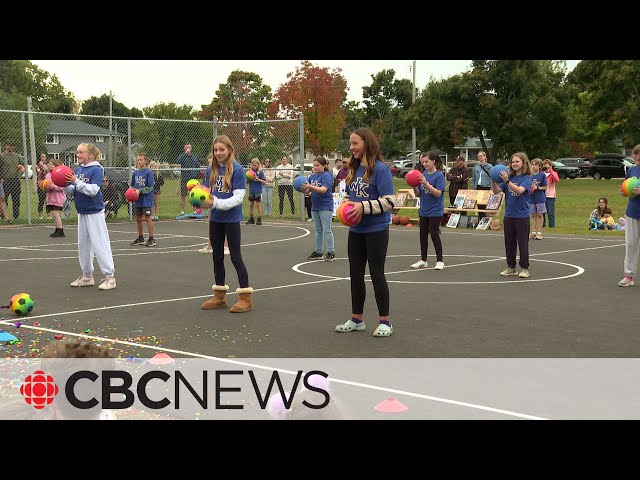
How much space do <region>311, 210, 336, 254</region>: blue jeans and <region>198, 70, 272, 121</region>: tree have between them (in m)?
45.5

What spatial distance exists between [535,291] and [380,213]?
13.3 ft

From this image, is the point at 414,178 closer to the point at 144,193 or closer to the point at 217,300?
the point at 217,300

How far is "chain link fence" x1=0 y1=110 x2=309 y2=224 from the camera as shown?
81.1 feet

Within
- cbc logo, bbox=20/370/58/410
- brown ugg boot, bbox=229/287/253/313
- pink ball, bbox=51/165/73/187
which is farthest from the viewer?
pink ball, bbox=51/165/73/187

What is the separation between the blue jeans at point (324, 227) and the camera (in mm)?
14852

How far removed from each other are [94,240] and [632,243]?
7929 mm

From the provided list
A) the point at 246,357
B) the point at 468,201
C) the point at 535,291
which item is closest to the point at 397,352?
the point at 246,357

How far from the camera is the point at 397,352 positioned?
755 centimetres

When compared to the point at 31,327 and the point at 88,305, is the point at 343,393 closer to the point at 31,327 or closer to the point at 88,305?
the point at 31,327

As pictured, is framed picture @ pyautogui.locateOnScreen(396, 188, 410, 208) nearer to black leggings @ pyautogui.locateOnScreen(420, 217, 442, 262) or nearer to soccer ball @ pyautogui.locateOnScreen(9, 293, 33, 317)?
black leggings @ pyautogui.locateOnScreen(420, 217, 442, 262)

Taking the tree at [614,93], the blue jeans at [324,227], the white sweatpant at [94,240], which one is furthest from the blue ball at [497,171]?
the tree at [614,93]

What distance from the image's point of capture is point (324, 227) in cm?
1498

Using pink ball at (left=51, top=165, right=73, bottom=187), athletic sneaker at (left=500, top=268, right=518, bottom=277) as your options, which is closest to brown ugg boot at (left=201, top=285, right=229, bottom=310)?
pink ball at (left=51, top=165, right=73, bottom=187)

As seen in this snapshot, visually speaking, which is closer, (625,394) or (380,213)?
(625,394)
